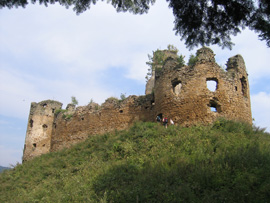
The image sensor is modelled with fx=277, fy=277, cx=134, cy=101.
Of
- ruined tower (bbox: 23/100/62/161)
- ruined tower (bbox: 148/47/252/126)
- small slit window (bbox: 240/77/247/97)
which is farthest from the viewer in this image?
ruined tower (bbox: 23/100/62/161)

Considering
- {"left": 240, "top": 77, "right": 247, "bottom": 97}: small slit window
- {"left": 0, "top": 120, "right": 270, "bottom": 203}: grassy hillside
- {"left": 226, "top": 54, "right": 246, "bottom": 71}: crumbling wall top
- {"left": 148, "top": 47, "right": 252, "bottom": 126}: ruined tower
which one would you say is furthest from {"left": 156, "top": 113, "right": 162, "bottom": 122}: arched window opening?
{"left": 240, "top": 77, "right": 247, "bottom": 97}: small slit window

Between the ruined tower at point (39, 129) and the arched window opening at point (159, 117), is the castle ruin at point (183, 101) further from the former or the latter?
the ruined tower at point (39, 129)

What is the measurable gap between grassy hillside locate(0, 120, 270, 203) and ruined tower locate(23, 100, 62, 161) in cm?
595

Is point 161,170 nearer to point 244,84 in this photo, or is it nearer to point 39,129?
point 244,84

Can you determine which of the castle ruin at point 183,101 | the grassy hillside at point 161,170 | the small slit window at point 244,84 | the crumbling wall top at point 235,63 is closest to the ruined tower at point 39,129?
the castle ruin at point 183,101

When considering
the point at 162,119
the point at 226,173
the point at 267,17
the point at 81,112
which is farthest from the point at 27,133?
the point at 267,17

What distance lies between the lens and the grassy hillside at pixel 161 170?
770cm

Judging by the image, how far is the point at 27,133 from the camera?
2166 cm

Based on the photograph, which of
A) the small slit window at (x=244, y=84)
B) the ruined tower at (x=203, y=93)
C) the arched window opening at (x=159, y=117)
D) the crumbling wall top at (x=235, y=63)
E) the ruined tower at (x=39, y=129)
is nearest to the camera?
the ruined tower at (x=203, y=93)

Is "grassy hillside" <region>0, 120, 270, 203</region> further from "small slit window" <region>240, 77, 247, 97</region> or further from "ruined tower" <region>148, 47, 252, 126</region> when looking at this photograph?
"small slit window" <region>240, 77, 247, 97</region>

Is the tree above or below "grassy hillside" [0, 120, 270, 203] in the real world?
above

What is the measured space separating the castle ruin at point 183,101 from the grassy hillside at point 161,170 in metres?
1.03

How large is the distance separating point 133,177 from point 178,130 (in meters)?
4.13

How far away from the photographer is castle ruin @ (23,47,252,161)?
13.5 m
